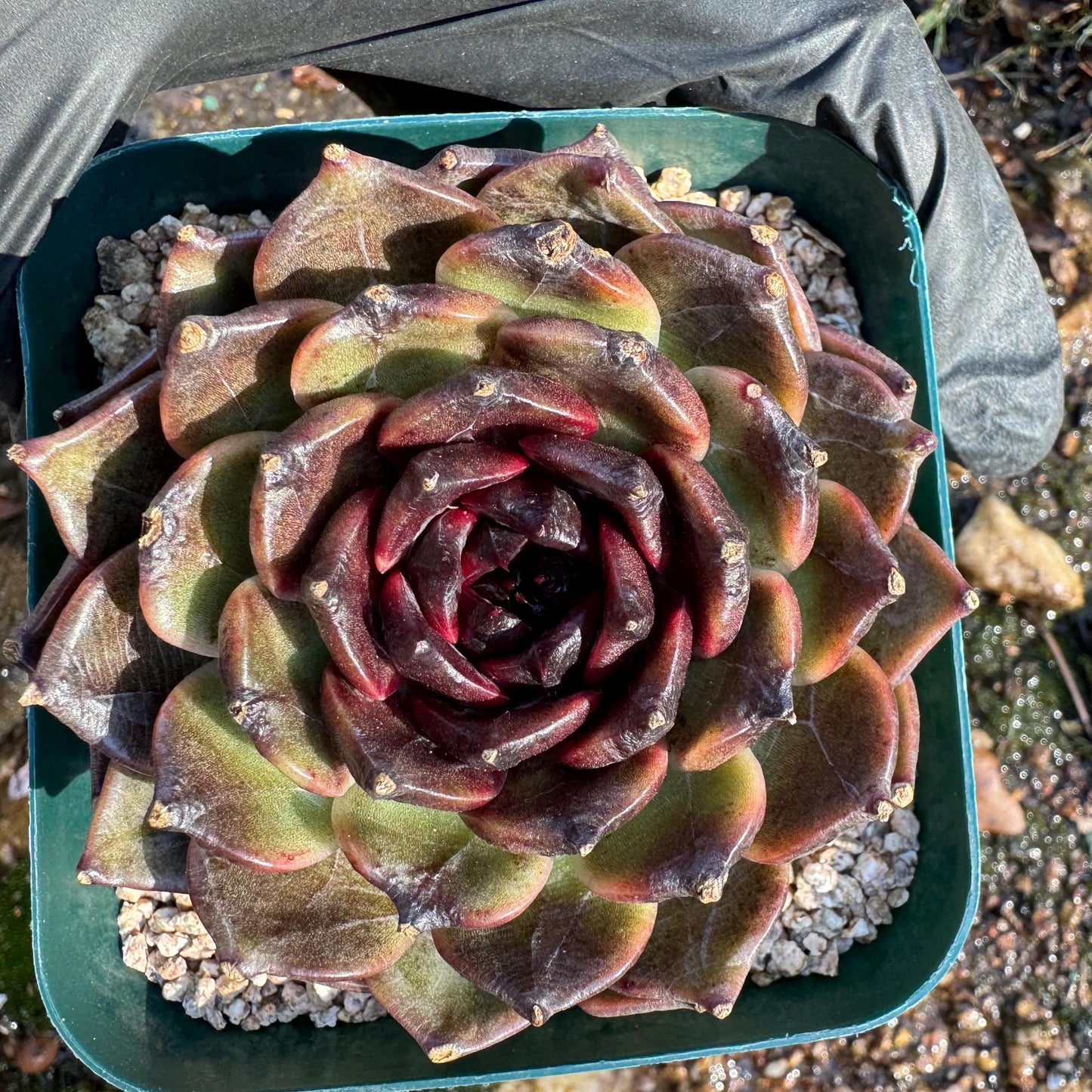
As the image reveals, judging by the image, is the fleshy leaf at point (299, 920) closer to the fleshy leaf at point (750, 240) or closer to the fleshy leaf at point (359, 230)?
the fleshy leaf at point (359, 230)

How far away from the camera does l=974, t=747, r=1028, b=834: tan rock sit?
1.73 meters

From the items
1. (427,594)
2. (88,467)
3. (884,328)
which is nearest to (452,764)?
(427,594)

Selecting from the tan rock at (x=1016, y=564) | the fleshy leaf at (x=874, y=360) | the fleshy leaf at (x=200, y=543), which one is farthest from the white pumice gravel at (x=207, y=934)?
the tan rock at (x=1016, y=564)

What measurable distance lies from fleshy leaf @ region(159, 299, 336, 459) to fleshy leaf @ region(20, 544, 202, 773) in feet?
0.47

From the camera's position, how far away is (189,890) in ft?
3.46

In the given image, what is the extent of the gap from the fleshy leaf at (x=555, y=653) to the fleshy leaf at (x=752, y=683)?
11cm

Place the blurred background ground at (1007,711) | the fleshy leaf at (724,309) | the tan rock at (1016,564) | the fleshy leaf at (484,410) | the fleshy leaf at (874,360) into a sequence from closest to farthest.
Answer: the fleshy leaf at (484,410) < the fleshy leaf at (724,309) < the fleshy leaf at (874,360) < the blurred background ground at (1007,711) < the tan rock at (1016,564)

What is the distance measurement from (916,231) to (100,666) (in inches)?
39.6

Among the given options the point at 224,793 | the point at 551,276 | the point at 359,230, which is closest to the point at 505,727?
the point at 224,793

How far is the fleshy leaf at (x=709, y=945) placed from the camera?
1.05 metres

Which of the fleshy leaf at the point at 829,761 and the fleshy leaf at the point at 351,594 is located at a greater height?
the fleshy leaf at the point at 351,594

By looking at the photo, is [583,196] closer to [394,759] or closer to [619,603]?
[619,603]

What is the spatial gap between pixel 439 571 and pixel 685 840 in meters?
0.33

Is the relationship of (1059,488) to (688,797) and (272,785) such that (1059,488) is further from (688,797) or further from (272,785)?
(272,785)
